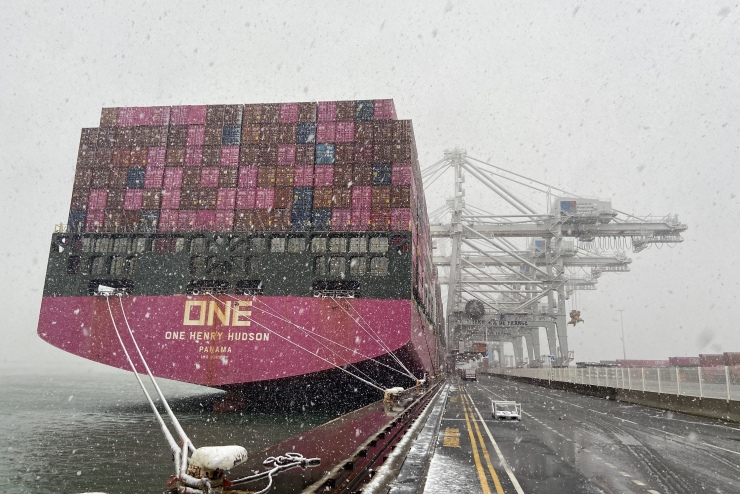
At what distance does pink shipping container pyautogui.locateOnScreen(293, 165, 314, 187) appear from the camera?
28781 mm

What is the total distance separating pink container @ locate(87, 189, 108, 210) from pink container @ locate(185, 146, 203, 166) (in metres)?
5.05

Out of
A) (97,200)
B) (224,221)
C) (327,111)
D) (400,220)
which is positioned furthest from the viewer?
(327,111)

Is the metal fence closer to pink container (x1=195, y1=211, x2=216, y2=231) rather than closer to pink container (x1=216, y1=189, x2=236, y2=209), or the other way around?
pink container (x1=216, y1=189, x2=236, y2=209)

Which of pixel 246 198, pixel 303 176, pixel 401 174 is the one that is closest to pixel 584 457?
pixel 401 174

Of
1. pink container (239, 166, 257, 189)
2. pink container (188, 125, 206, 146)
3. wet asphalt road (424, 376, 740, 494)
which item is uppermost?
pink container (188, 125, 206, 146)

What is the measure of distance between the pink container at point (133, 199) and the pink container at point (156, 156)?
71.6 inches

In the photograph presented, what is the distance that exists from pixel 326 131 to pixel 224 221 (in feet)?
25.8

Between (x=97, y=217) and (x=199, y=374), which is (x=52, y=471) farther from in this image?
(x=97, y=217)

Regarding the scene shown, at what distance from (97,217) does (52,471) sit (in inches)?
710

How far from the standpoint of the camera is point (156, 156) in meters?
30.4

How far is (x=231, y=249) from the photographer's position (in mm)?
27578

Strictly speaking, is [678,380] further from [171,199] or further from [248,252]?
[171,199]

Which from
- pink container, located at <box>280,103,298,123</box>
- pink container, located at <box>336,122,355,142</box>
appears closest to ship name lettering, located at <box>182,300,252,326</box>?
pink container, located at <box>336,122,355,142</box>

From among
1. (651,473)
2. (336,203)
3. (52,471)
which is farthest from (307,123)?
(651,473)
